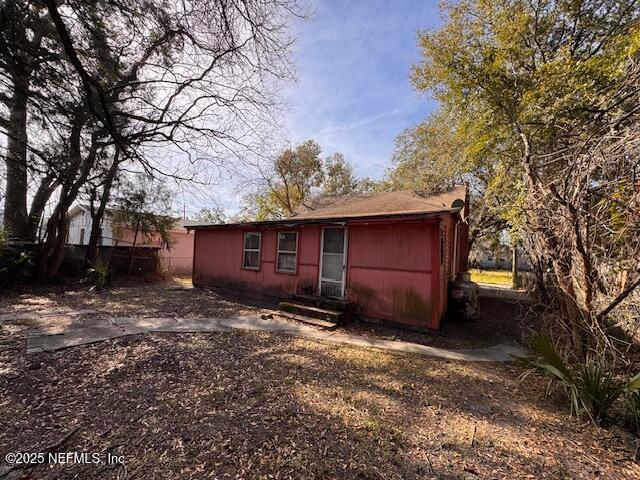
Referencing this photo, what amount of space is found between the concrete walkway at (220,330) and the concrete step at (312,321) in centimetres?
17

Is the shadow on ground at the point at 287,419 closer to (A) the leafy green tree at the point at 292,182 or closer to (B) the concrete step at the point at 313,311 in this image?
(B) the concrete step at the point at 313,311

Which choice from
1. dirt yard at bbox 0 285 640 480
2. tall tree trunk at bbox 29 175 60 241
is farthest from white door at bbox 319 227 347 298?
tall tree trunk at bbox 29 175 60 241

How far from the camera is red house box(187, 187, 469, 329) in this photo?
6.40 meters

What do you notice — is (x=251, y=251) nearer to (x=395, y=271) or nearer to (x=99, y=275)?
(x=395, y=271)

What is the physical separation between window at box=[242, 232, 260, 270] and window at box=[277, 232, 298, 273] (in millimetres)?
1038

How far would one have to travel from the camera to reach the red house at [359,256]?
21.0 ft

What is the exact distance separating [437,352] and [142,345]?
513 centimetres

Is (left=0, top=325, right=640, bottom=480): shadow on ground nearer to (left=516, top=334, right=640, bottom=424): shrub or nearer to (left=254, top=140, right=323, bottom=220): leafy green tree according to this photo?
(left=516, top=334, right=640, bottom=424): shrub

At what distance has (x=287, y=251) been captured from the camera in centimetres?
898

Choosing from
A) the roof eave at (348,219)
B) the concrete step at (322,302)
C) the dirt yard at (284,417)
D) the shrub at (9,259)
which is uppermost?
the roof eave at (348,219)

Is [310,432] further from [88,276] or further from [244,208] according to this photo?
[244,208]

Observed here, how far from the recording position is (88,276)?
36.1ft

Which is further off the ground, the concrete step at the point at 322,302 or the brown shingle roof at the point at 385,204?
the brown shingle roof at the point at 385,204

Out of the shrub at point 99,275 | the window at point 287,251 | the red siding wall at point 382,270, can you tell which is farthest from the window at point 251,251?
the shrub at point 99,275
